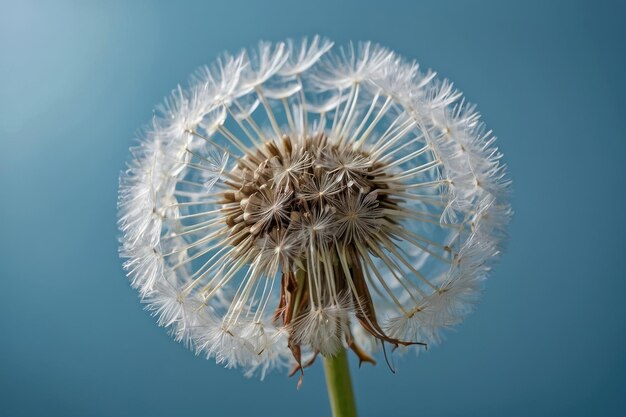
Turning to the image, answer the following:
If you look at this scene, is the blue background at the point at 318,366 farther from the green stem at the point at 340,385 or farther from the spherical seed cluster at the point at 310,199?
the spherical seed cluster at the point at 310,199

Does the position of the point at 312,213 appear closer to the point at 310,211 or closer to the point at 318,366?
the point at 310,211

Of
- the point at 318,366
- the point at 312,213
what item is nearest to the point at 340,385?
the point at 312,213

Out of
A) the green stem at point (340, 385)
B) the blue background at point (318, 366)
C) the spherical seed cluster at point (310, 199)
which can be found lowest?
the green stem at point (340, 385)

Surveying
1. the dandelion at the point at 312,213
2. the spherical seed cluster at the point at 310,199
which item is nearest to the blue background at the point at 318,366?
the dandelion at the point at 312,213

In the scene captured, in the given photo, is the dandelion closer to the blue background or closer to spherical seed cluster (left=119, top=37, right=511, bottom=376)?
spherical seed cluster (left=119, top=37, right=511, bottom=376)

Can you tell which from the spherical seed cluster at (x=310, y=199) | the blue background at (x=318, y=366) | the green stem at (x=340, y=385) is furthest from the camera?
the blue background at (x=318, y=366)

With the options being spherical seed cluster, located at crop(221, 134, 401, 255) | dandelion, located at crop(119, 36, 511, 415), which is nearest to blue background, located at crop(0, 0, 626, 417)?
dandelion, located at crop(119, 36, 511, 415)

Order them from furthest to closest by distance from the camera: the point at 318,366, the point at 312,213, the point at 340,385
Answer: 1. the point at 318,366
2. the point at 340,385
3. the point at 312,213

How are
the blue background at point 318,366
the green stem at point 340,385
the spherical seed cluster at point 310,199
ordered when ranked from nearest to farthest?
the spherical seed cluster at point 310,199 < the green stem at point 340,385 < the blue background at point 318,366
